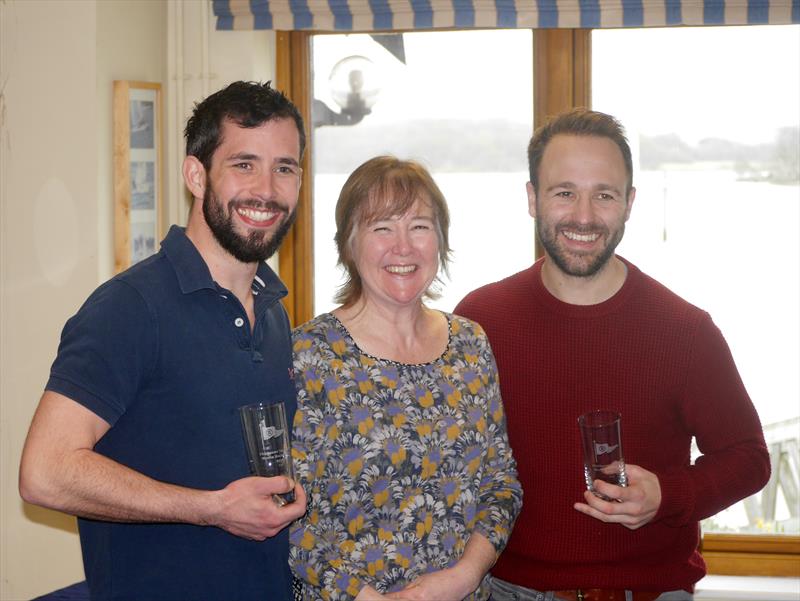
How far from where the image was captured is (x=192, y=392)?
76.9 inches

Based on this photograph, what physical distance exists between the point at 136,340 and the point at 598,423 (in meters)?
0.91

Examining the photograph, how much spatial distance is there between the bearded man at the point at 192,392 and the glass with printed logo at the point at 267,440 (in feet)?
0.10

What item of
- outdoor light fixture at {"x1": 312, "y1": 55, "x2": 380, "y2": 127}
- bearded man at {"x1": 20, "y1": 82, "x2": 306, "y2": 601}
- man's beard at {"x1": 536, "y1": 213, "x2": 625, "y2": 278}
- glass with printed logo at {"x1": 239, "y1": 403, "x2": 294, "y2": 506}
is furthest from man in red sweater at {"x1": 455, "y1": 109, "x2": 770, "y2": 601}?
Result: outdoor light fixture at {"x1": 312, "y1": 55, "x2": 380, "y2": 127}

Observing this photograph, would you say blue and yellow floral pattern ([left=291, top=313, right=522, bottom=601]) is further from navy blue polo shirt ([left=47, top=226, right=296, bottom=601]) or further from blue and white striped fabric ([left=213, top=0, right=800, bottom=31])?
blue and white striped fabric ([left=213, top=0, right=800, bottom=31])

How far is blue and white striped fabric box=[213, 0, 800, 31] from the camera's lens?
140 inches

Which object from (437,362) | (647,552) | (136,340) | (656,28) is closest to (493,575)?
(647,552)

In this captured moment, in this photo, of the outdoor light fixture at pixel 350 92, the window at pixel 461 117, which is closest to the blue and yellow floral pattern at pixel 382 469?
the window at pixel 461 117

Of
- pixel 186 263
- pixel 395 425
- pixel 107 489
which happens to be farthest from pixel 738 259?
pixel 107 489

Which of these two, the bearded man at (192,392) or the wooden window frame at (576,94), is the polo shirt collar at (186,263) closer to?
the bearded man at (192,392)

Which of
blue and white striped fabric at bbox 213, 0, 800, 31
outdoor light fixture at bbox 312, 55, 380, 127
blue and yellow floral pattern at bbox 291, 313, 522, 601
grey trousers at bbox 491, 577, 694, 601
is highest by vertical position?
blue and white striped fabric at bbox 213, 0, 800, 31

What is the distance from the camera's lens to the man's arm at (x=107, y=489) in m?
1.77

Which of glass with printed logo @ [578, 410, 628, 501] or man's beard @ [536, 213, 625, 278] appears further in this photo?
man's beard @ [536, 213, 625, 278]

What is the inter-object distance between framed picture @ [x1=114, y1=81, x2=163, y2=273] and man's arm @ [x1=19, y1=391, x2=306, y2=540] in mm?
1888

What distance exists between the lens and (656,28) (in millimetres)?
3803
